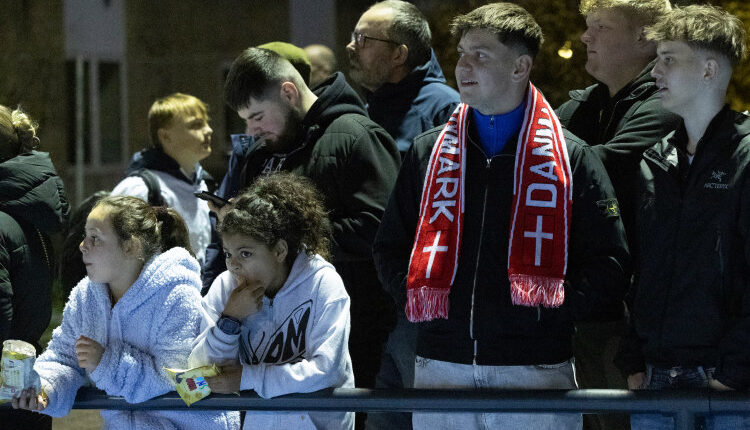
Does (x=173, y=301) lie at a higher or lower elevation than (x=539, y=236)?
lower

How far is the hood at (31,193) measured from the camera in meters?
4.16

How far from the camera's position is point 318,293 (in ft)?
11.5

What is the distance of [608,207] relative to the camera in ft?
A: 10.7

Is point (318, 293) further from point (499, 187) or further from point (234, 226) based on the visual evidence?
point (499, 187)

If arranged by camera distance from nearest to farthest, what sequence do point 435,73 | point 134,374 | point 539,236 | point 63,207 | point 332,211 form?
point 539,236 < point 134,374 < point 332,211 < point 63,207 < point 435,73

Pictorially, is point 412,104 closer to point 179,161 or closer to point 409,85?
point 409,85

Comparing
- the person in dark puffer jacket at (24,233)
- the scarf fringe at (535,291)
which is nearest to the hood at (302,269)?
the scarf fringe at (535,291)

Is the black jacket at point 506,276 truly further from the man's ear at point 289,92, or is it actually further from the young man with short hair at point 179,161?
the young man with short hair at point 179,161

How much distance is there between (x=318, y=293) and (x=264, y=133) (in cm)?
99

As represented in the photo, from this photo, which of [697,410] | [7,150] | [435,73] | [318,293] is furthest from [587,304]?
[7,150]

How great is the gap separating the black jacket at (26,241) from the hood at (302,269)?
1192 millimetres

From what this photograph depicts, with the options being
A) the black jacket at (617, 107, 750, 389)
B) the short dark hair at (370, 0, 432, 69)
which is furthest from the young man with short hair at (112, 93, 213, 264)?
the black jacket at (617, 107, 750, 389)

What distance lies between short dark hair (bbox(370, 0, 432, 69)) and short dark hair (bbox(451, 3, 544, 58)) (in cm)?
144

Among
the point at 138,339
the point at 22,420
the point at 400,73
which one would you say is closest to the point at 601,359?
the point at 400,73
